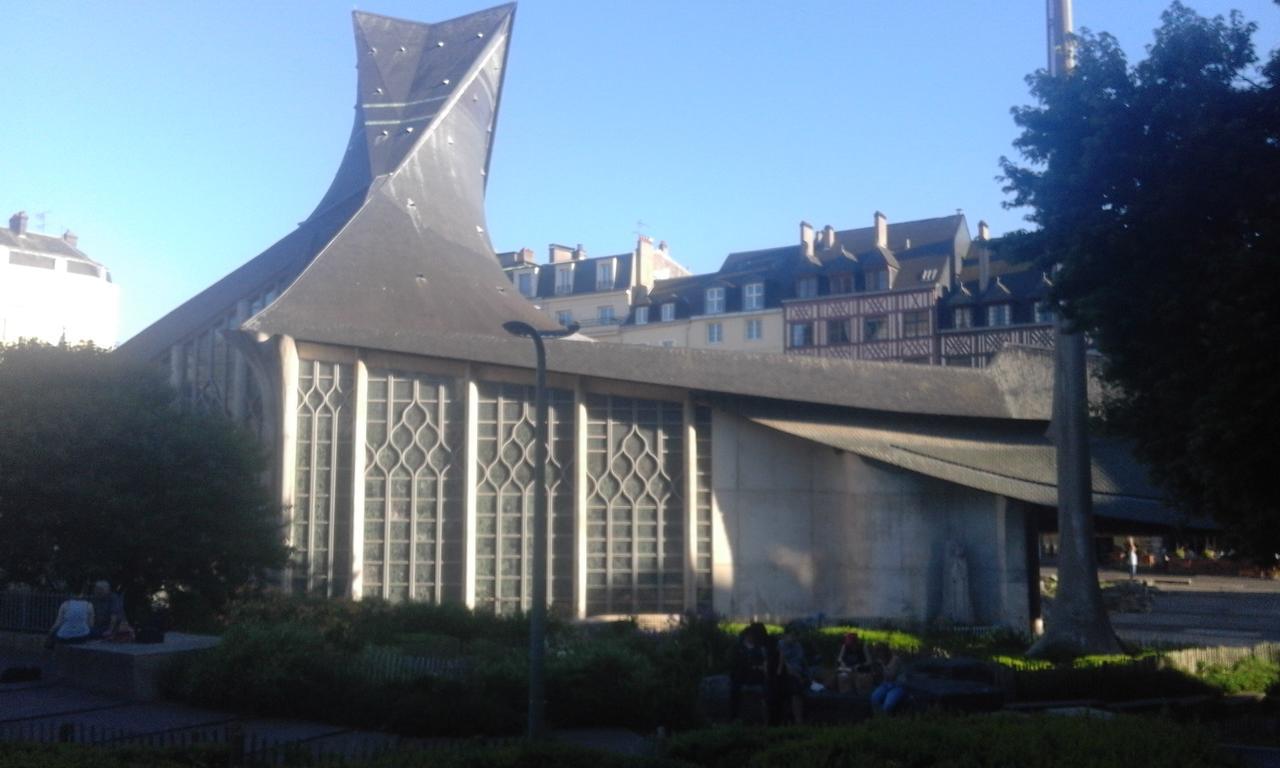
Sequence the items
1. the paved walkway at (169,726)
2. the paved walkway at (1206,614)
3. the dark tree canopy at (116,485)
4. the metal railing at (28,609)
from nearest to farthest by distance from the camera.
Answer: the paved walkway at (169,726) < the metal railing at (28,609) < the dark tree canopy at (116,485) < the paved walkway at (1206,614)

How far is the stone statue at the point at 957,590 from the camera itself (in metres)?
25.2

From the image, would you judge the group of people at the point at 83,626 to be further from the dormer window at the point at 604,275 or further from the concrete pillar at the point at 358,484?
the dormer window at the point at 604,275

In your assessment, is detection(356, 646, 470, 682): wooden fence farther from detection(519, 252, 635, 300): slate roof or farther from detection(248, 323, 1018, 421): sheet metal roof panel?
detection(519, 252, 635, 300): slate roof

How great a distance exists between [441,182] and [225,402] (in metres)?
9.67

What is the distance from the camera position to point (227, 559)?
2128 centimetres

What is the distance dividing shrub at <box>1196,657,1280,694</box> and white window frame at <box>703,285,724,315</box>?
40.7 meters

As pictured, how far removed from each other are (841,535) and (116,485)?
49.4 ft

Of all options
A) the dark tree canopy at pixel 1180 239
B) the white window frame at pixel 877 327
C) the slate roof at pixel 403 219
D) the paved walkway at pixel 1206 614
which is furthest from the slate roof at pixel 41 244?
the dark tree canopy at pixel 1180 239

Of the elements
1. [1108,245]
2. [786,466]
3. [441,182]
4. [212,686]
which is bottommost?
[212,686]

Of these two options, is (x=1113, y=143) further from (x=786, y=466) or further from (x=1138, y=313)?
(x=786, y=466)

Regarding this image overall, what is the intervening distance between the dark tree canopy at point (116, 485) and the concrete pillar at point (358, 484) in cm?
477

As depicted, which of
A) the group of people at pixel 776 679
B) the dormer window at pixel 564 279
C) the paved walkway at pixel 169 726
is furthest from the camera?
the dormer window at pixel 564 279

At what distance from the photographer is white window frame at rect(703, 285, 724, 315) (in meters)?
58.9

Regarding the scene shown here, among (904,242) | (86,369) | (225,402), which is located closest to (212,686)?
(86,369)
